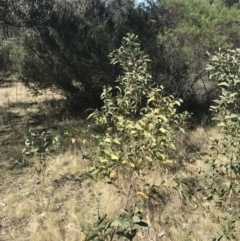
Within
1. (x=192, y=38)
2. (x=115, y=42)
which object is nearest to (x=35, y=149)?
(x=115, y=42)

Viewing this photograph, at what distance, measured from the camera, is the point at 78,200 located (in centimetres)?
405

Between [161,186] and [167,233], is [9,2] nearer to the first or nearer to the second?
[161,186]

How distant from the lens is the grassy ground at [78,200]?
338 centimetres

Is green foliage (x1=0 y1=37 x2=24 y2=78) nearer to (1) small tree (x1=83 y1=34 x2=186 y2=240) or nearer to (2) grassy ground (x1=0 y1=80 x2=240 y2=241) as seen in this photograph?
(2) grassy ground (x1=0 y1=80 x2=240 y2=241)

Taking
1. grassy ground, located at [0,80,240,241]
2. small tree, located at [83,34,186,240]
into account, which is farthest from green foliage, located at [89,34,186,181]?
grassy ground, located at [0,80,240,241]

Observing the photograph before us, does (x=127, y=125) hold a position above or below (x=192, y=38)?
below

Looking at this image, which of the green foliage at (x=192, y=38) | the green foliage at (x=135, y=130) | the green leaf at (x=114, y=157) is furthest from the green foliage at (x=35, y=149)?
the green foliage at (x=192, y=38)

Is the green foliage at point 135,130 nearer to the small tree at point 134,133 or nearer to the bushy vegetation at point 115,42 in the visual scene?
the small tree at point 134,133

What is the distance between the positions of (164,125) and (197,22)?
416 cm

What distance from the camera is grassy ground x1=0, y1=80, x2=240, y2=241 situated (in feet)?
11.1

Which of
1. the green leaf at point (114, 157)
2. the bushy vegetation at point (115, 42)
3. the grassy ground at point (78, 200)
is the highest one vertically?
the bushy vegetation at point (115, 42)

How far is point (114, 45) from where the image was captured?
7.15 metres

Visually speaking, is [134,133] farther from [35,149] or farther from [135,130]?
[35,149]

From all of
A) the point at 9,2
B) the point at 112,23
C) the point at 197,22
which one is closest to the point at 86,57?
the point at 112,23
